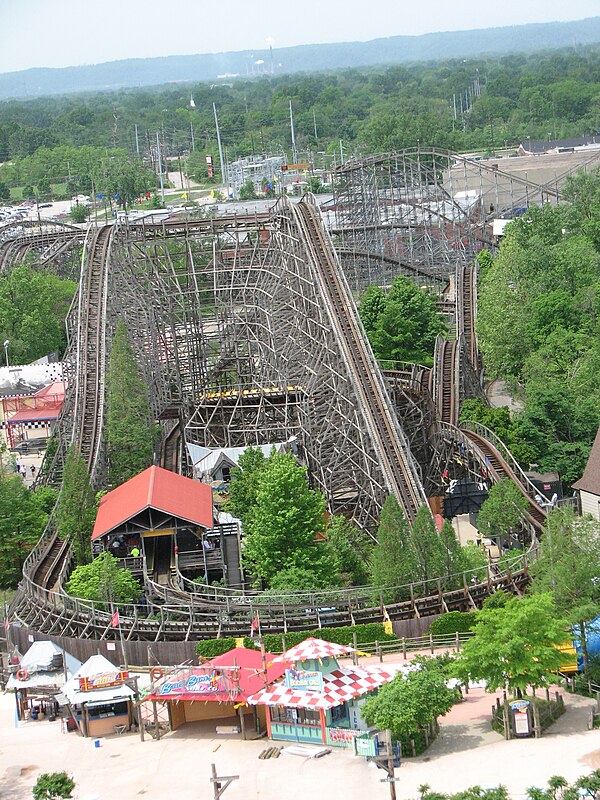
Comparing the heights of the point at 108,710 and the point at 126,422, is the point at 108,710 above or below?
below

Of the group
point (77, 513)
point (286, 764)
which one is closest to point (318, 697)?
point (286, 764)

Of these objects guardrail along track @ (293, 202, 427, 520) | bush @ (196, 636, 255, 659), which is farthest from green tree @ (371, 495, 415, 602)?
guardrail along track @ (293, 202, 427, 520)

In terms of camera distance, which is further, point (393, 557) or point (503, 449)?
point (503, 449)

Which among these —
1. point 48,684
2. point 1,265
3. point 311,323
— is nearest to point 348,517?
point 311,323

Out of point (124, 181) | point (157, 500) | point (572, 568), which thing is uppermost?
point (124, 181)

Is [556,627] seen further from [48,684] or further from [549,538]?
[48,684]

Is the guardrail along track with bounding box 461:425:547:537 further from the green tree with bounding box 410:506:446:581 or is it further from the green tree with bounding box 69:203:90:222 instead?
the green tree with bounding box 69:203:90:222

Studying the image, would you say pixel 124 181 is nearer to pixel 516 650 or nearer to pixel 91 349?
pixel 91 349
